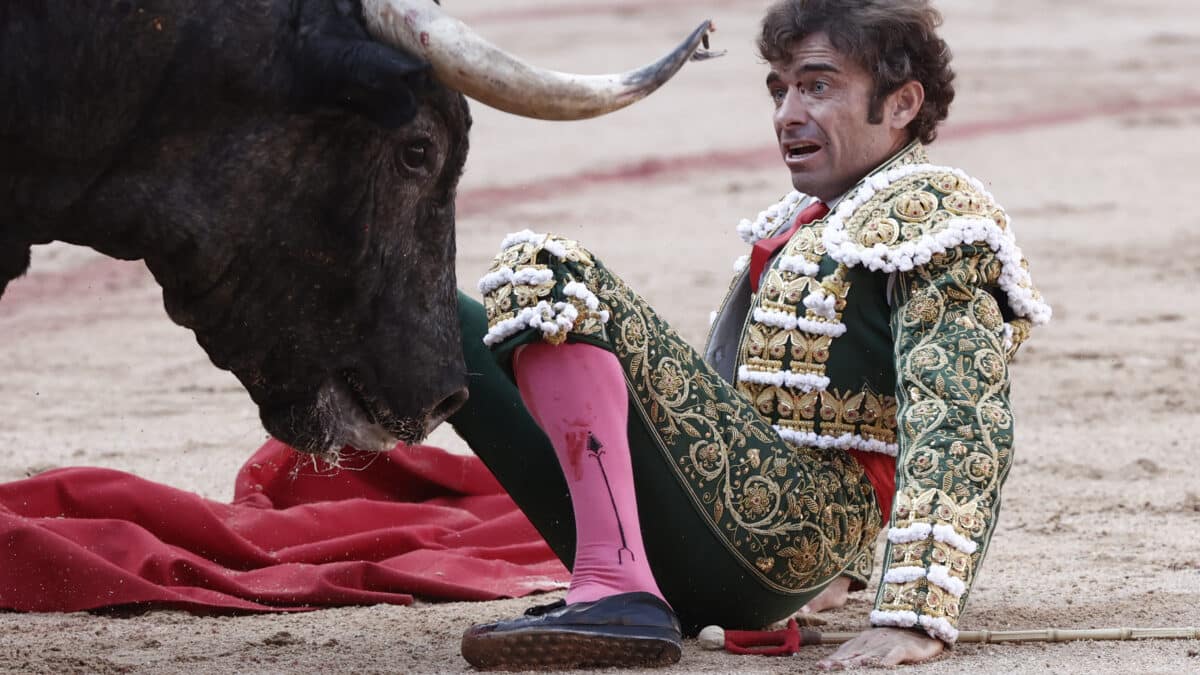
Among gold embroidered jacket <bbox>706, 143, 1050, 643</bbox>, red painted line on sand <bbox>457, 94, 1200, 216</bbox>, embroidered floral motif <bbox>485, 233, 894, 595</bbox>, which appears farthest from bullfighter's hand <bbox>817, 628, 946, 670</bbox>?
red painted line on sand <bbox>457, 94, 1200, 216</bbox>

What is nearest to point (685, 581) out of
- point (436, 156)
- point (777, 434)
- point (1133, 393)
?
point (777, 434)

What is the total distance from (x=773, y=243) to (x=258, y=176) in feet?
3.11

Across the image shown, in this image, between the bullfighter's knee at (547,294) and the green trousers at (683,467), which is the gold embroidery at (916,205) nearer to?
the green trousers at (683,467)

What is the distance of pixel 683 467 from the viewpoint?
3.01 m

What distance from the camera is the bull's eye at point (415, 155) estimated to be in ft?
9.29

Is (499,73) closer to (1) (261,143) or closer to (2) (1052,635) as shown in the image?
(1) (261,143)

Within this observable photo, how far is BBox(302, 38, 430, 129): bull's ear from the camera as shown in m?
2.67

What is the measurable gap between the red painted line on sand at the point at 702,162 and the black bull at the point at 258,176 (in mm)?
7015

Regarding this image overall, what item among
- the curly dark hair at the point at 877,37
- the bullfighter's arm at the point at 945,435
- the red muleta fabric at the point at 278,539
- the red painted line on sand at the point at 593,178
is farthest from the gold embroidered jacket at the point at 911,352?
the red painted line on sand at the point at 593,178

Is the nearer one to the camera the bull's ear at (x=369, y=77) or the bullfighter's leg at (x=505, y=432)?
the bull's ear at (x=369, y=77)

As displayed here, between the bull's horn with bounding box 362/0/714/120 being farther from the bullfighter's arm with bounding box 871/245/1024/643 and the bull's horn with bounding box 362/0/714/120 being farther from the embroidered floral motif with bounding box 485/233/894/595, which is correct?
the bullfighter's arm with bounding box 871/245/1024/643

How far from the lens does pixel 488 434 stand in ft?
10.3

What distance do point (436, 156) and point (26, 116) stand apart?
22.7 inches

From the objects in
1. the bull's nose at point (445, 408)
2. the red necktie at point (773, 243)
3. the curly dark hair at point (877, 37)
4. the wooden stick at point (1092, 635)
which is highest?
the curly dark hair at point (877, 37)
